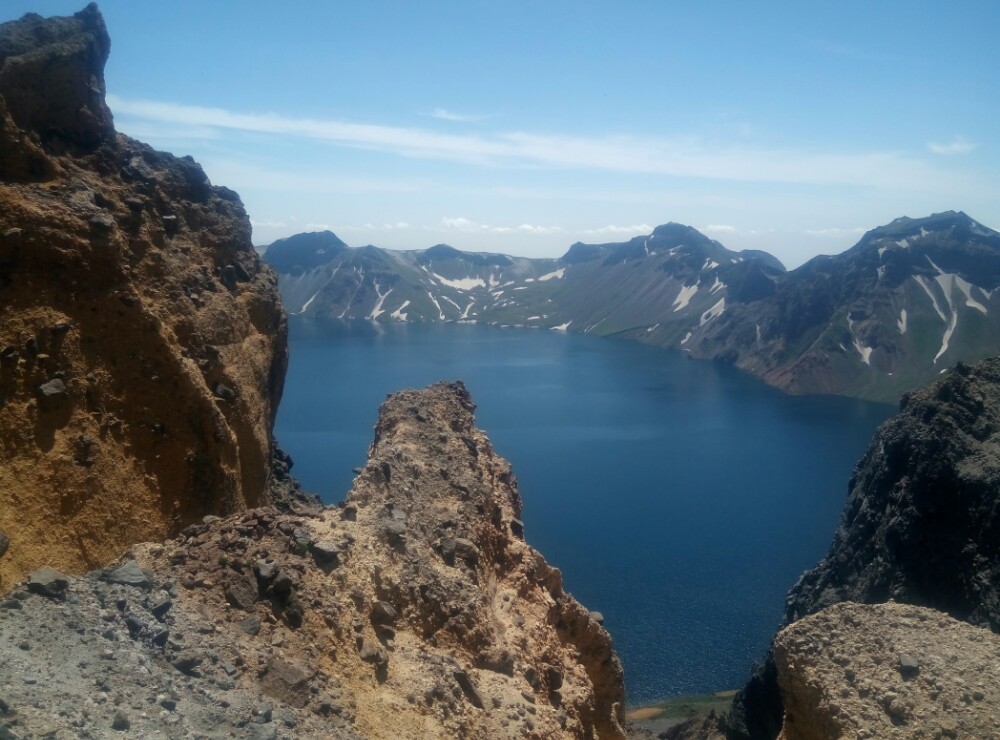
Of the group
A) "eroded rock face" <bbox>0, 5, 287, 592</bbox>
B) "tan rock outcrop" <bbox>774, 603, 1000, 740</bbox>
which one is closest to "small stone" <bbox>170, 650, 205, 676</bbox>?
"eroded rock face" <bbox>0, 5, 287, 592</bbox>

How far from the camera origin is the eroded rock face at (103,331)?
47.5 ft

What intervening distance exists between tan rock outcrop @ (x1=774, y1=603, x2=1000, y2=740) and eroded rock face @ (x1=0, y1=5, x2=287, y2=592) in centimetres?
1233

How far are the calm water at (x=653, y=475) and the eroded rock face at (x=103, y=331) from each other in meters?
30.0

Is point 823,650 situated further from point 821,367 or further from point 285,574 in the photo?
point 821,367

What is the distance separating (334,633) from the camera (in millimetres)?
12109

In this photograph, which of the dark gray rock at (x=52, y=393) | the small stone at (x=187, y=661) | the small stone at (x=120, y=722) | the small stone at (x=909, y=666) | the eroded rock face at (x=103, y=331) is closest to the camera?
the small stone at (x=120, y=722)

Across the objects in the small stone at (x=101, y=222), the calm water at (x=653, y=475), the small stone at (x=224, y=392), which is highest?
the small stone at (x=101, y=222)

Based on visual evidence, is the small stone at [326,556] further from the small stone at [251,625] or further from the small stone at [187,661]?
the small stone at [187,661]

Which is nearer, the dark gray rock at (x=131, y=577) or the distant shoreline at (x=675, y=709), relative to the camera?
the dark gray rock at (x=131, y=577)

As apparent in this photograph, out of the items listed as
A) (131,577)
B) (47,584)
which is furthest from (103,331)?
(47,584)

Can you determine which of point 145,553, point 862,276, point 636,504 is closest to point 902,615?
point 145,553

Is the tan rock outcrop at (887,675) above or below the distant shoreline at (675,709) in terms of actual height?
above

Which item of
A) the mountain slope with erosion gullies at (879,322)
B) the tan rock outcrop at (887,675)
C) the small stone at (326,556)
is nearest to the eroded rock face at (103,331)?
the small stone at (326,556)

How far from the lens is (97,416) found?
15.7m
